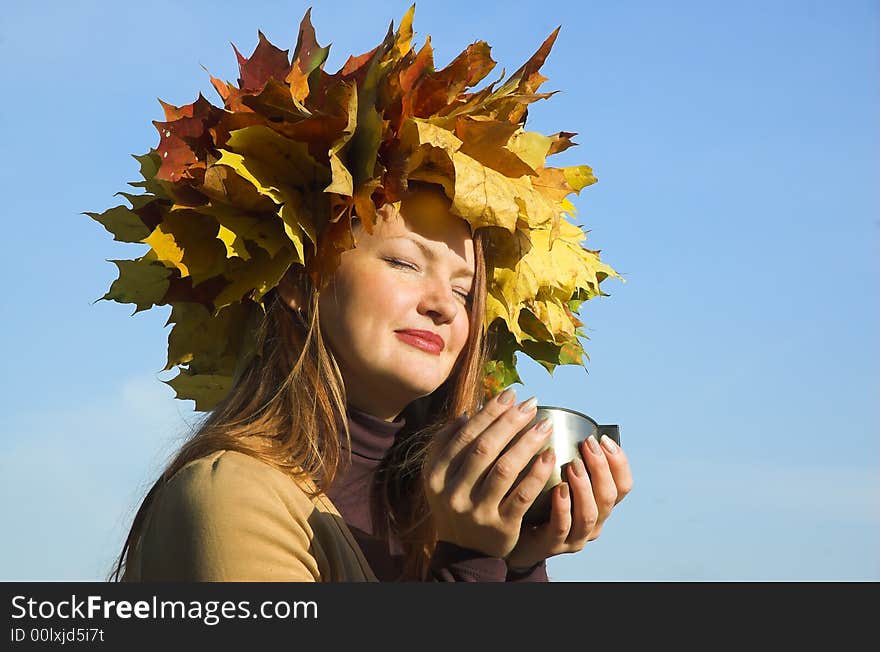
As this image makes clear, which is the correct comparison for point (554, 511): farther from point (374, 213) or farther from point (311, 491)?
point (374, 213)

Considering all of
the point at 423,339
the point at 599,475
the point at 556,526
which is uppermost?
the point at 423,339

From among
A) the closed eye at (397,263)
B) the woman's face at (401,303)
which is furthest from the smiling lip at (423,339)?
the closed eye at (397,263)

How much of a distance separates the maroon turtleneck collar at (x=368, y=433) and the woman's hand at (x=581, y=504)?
598mm

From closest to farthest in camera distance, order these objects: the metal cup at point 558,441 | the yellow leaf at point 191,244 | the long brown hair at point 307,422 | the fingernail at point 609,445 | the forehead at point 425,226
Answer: the metal cup at point 558,441, the fingernail at point 609,445, the long brown hair at point 307,422, the forehead at point 425,226, the yellow leaf at point 191,244

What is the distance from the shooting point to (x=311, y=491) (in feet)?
10.4

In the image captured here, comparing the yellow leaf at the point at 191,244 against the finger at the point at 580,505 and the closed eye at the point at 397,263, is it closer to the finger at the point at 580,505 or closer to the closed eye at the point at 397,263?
the closed eye at the point at 397,263

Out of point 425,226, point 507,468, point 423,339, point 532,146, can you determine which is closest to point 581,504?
point 507,468

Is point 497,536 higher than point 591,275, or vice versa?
point 591,275

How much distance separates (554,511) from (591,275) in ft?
4.26

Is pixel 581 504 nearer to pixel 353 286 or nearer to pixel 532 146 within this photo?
pixel 353 286

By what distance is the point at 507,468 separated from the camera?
2814mm

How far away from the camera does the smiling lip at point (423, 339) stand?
10.8ft

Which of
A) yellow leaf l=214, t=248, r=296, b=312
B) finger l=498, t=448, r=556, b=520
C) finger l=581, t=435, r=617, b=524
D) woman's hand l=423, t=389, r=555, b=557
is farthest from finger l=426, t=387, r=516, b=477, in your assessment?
yellow leaf l=214, t=248, r=296, b=312

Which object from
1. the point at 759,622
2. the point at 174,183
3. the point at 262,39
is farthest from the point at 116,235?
the point at 759,622
